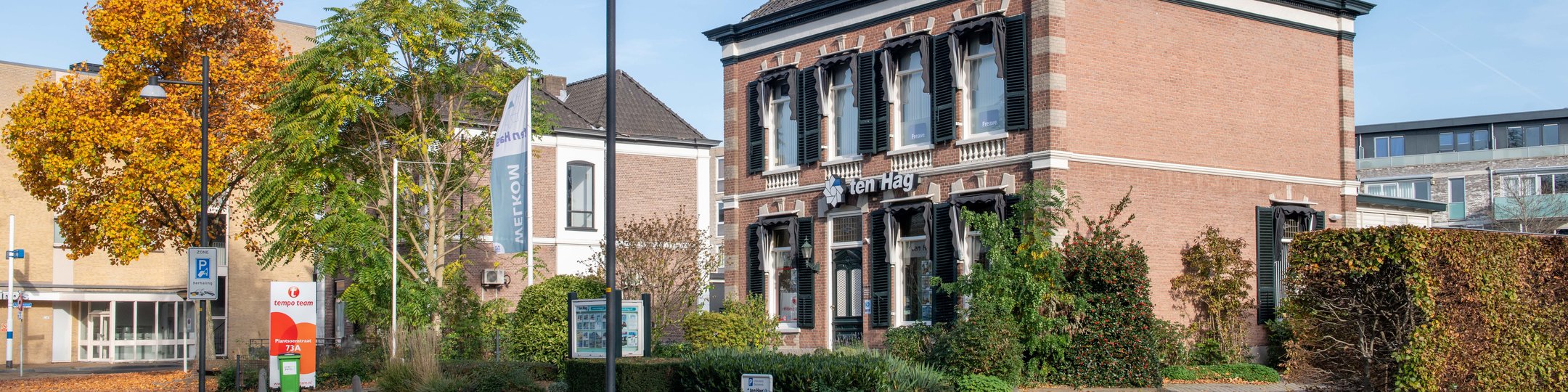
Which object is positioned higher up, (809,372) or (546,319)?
(546,319)

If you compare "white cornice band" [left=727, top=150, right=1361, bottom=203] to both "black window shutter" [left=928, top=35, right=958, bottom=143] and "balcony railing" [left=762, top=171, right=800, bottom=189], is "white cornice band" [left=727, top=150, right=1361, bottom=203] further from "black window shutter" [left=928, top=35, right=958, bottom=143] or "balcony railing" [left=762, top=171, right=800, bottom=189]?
"black window shutter" [left=928, top=35, right=958, bottom=143]

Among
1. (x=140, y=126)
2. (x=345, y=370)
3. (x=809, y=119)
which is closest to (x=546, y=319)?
(x=345, y=370)

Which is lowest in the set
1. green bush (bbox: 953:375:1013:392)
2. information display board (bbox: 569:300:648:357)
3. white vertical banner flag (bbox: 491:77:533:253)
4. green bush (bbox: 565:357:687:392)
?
green bush (bbox: 953:375:1013:392)

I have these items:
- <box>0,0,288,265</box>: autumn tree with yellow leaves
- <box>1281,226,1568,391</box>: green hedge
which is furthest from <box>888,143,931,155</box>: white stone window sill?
<box>0,0,288,265</box>: autumn tree with yellow leaves

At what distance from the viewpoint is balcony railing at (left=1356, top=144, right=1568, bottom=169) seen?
6000 centimetres

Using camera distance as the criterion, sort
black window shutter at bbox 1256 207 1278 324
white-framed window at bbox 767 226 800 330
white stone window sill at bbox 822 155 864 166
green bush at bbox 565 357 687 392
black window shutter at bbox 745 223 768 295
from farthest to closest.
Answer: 1. black window shutter at bbox 745 223 768 295
2. white-framed window at bbox 767 226 800 330
3. white stone window sill at bbox 822 155 864 166
4. black window shutter at bbox 1256 207 1278 324
5. green bush at bbox 565 357 687 392

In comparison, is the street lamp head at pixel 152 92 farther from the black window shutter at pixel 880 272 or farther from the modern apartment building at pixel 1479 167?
the modern apartment building at pixel 1479 167

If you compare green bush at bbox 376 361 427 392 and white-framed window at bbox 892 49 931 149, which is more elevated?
white-framed window at bbox 892 49 931 149

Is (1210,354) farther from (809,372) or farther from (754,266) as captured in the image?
(809,372)

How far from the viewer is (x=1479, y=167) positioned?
204 ft

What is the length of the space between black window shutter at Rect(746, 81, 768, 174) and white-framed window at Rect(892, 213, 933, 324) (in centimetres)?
448

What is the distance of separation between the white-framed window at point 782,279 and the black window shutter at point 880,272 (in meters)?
2.49

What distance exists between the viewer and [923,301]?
85.0 feet

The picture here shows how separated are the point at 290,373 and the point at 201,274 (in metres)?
2.27
